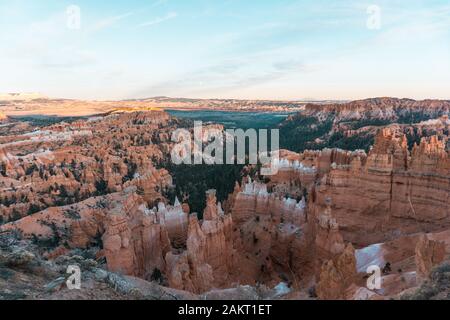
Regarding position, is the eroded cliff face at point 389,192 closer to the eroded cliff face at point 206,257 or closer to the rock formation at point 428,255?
the eroded cliff face at point 206,257

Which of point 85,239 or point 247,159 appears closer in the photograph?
point 85,239

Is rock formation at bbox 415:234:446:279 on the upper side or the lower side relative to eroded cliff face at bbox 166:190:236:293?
upper

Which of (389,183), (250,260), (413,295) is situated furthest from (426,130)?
(413,295)

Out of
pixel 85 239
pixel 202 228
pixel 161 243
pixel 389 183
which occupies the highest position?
pixel 389 183

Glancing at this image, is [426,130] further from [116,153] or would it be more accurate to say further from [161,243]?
[161,243]

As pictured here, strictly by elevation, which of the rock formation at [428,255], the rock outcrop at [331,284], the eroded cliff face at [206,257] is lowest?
the eroded cliff face at [206,257]

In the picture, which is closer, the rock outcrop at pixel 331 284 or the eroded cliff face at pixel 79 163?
the rock outcrop at pixel 331 284

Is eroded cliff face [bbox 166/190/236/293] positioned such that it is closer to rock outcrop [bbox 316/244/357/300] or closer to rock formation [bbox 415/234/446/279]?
rock outcrop [bbox 316/244/357/300]

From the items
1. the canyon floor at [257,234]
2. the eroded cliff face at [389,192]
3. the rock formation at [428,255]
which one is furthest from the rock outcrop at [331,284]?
the eroded cliff face at [389,192]

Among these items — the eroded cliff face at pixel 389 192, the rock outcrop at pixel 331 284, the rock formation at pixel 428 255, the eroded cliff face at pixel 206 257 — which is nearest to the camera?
the rock formation at pixel 428 255

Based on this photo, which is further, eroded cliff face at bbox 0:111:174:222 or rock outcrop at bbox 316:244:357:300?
eroded cliff face at bbox 0:111:174:222

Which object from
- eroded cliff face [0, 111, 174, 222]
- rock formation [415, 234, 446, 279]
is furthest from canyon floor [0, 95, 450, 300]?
eroded cliff face [0, 111, 174, 222]
